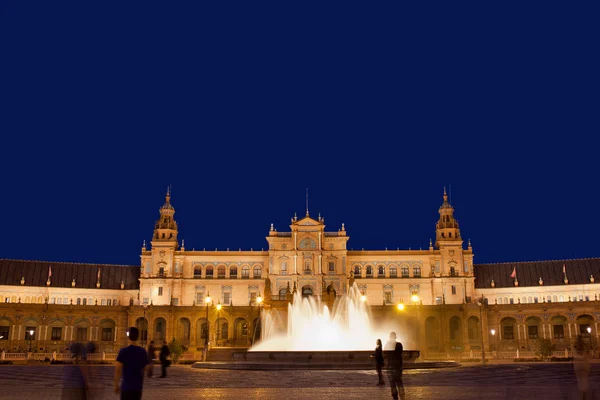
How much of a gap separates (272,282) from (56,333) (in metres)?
34.4

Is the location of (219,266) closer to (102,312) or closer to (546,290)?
(102,312)

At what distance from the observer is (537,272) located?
110938mm

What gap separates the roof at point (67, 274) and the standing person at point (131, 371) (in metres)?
104

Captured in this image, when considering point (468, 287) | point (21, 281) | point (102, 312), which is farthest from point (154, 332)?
point (468, 287)

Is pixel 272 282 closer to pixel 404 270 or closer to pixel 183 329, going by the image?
pixel 183 329

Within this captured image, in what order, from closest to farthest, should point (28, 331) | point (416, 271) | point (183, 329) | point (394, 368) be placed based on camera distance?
1. point (394, 368)
2. point (28, 331)
3. point (183, 329)
4. point (416, 271)

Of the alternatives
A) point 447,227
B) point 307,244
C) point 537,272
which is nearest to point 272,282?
point 307,244

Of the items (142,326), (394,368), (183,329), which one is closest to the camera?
(394,368)

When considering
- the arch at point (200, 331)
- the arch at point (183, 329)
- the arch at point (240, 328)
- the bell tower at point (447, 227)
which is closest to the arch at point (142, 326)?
the arch at point (183, 329)

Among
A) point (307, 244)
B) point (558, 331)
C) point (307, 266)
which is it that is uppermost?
point (307, 244)

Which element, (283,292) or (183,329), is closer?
(183,329)

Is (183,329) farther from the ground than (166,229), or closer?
closer

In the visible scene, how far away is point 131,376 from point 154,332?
90057 mm

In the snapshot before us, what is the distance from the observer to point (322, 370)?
124ft
